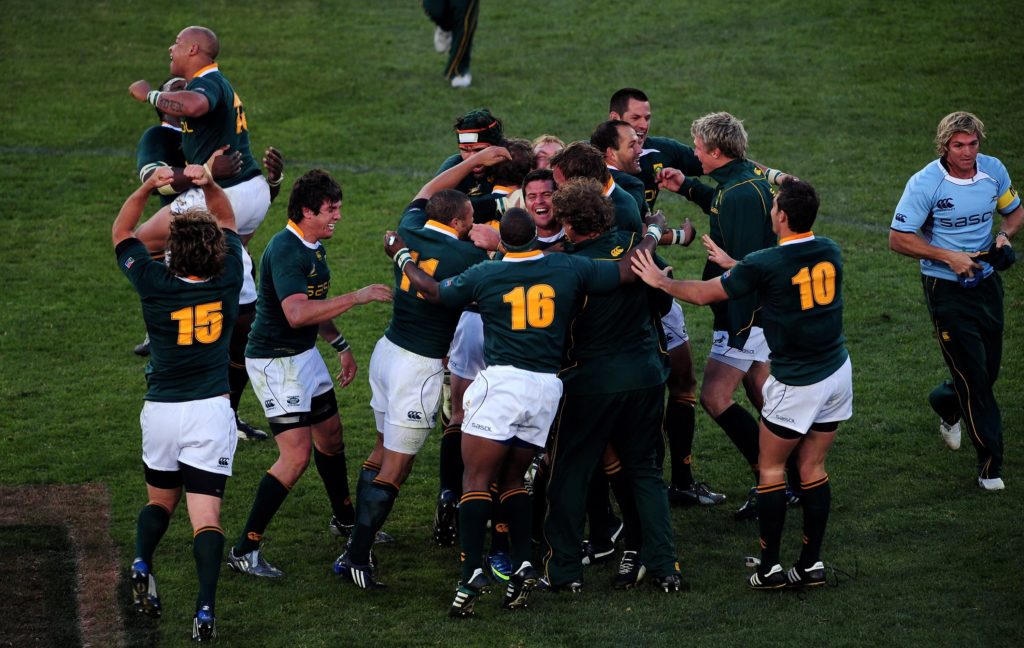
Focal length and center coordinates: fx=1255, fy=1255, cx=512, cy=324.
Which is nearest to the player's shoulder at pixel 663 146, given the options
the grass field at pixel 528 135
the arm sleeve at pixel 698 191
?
the arm sleeve at pixel 698 191

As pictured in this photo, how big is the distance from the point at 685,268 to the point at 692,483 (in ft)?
15.7

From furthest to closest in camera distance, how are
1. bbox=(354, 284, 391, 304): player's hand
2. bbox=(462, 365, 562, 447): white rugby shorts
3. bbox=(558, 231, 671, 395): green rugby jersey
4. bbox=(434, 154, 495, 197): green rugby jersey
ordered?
bbox=(434, 154, 495, 197): green rugby jersey → bbox=(558, 231, 671, 395): green rugby jersey → bbox=(354, 284, 391, 304): player's hand → bbox=(462, 365, 562, 447): white rugby shorts

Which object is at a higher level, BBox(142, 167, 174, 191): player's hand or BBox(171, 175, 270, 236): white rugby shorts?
BBox(142, 167, 174, 191): player's hand

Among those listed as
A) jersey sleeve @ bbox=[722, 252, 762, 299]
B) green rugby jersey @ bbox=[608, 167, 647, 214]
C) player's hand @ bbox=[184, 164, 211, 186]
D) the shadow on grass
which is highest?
player's hand @ bbox=[184, 164, 211, 186]

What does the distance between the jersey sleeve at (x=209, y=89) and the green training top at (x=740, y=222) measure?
383 centimetres

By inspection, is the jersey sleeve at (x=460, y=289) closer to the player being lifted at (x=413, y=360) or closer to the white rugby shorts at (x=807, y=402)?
the player being lifted at (x=413, y=360)

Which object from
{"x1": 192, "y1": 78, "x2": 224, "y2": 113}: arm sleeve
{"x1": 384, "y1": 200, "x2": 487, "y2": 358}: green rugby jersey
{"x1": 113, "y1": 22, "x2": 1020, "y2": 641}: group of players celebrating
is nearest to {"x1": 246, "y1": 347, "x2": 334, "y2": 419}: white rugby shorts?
{"x1": 113, "y1": 22, "x2": 1020, "y2": 641}: group of players celebrating

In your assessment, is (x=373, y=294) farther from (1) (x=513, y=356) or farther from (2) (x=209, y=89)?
(2) (x=209, y=89)

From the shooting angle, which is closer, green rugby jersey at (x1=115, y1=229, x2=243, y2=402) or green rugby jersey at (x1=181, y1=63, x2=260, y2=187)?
green rugby jersey at (x1=115, y1=229, x2=243, y2=402)

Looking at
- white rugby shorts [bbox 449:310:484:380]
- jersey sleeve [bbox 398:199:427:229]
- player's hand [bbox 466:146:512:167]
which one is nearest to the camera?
jersey sleeve [bbox 398:199:427:229]

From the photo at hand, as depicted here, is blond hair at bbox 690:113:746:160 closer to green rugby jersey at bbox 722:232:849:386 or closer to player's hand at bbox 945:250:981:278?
green rugby jersey at bbox 722:232:849:386

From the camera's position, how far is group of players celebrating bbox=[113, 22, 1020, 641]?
278 inches

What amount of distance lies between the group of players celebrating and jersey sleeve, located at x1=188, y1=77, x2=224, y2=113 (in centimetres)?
125

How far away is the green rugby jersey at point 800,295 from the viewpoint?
7.12 meters
